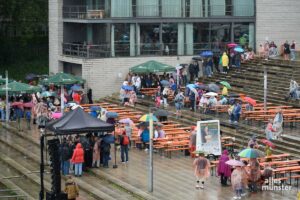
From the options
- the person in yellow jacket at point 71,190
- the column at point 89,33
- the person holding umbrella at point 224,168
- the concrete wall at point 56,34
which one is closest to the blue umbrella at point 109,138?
the person holding umbrella at point 224,168

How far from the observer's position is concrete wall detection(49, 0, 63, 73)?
54000 millimetres

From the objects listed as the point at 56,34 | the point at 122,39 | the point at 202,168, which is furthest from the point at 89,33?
the point at 202,168

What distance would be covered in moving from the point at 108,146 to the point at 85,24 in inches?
955

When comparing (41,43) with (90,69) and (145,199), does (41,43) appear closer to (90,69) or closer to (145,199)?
(90,69)

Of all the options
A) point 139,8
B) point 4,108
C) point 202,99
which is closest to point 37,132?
point 4,108

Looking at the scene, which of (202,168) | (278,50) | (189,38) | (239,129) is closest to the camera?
(202,168)

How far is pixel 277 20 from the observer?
5197 centimetres

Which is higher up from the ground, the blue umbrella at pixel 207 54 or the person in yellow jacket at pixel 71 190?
the blue umbrella at pixel 207 54

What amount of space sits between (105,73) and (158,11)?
17.9 ft

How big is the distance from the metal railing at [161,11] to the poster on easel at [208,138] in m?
21.5

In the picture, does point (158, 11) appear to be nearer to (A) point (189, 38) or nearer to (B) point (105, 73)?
(A) point (189, 38)

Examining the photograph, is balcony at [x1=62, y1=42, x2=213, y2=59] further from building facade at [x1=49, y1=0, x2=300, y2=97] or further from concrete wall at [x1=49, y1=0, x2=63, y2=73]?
concrete wall at [x1=49, y1=0, x2=63, y2=73]

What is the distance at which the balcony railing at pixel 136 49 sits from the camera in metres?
50.3

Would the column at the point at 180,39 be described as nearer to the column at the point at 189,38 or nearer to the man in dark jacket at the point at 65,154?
the column at the point at 189,38
